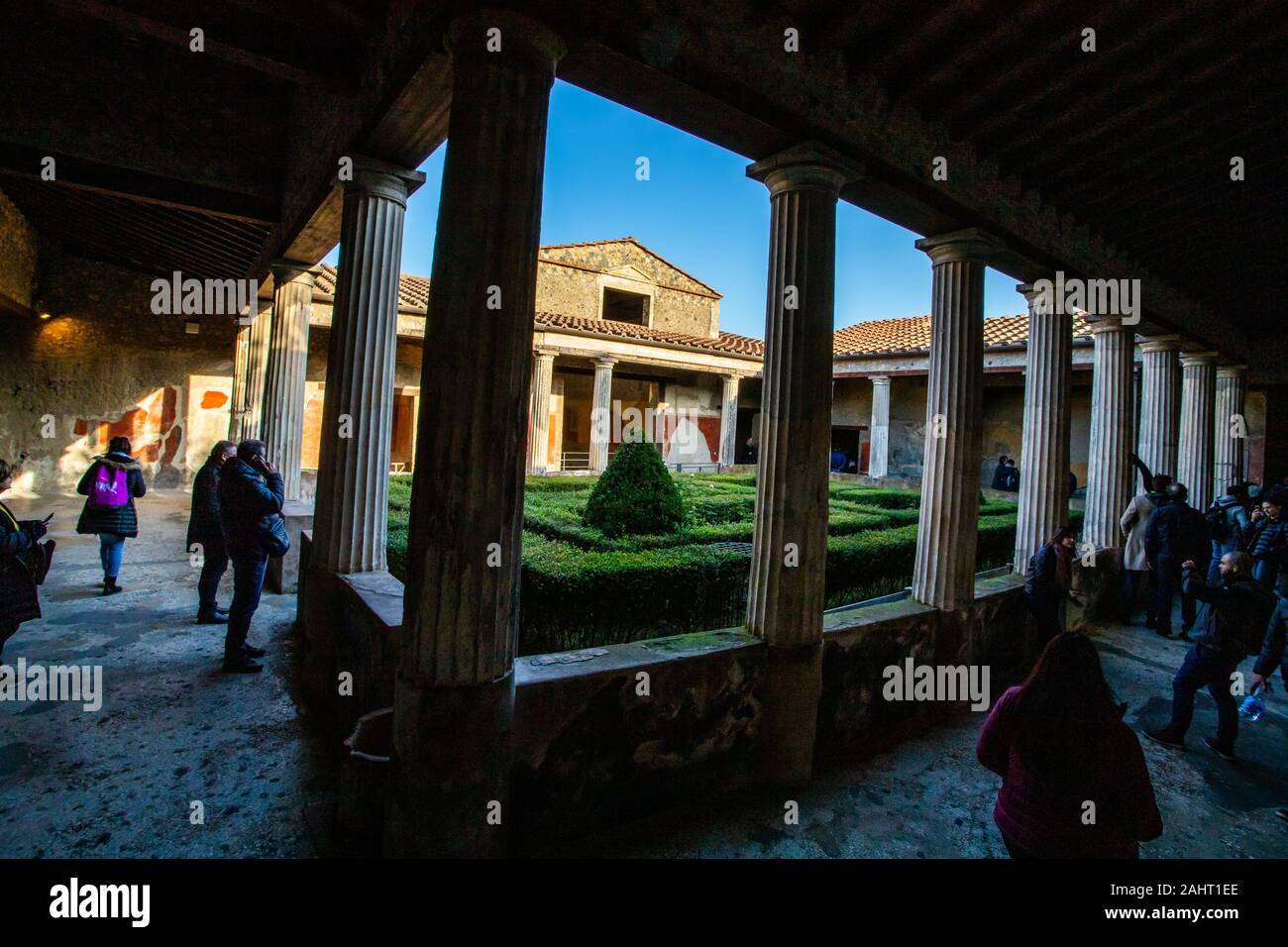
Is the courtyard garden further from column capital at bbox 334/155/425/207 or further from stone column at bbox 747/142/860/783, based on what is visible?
column capital at bbox 334/155/425/207

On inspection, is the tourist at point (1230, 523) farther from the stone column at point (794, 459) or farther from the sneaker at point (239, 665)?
the sneaker at point (239, 665)

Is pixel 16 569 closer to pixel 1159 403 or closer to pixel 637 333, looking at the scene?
pixel 1159 403

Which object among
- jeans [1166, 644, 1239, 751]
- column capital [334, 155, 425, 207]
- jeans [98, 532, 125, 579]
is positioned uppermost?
column capital [334, 155, 425, 207]

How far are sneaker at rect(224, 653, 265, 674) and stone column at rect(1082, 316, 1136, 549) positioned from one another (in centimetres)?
746

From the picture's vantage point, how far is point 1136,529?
20.4 ft

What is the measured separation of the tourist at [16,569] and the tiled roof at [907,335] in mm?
10810

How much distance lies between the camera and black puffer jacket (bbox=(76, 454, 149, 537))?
17.5ft

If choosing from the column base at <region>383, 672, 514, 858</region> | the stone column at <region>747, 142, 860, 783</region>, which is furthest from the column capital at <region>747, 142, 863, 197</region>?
the column base at <region>383, 672, 514, 858</region>

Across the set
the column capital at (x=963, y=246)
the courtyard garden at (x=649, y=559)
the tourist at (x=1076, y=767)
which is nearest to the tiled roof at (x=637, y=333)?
the courtyard garden at (x=649, y=559)

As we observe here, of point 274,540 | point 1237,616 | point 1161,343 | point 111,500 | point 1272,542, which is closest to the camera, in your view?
point 1237,616

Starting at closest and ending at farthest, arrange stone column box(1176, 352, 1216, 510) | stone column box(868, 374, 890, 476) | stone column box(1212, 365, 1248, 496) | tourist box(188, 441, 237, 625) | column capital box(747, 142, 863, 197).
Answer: column capital box(747, 142, 863, 197) → tourist box(188, 441, 237, 625) → stone column box(1176, 352, 1216, 510) → stone column box(1212, 365, 1248, 496) → stone column box(868, 374, 890, 476)

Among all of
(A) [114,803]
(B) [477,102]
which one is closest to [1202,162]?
(B) [477,102]

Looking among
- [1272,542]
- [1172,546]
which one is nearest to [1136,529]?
[1172,546]

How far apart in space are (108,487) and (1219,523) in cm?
1061
